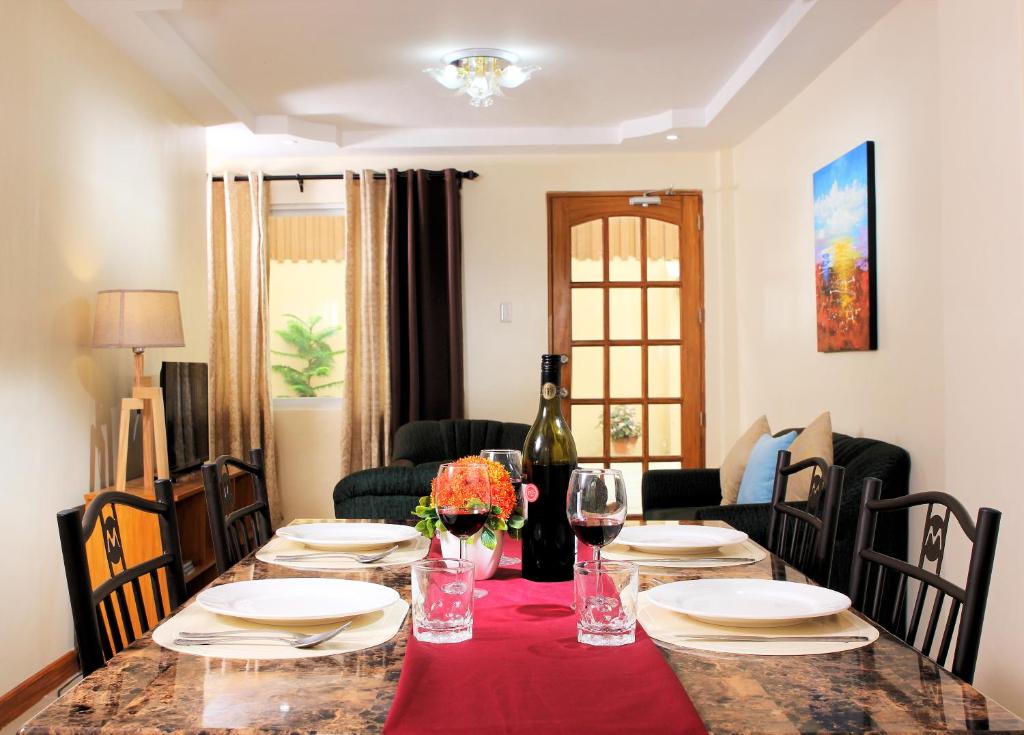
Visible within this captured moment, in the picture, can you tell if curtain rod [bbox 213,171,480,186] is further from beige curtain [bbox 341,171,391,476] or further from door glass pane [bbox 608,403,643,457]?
door glass pane [bbox 608,403,643,457]

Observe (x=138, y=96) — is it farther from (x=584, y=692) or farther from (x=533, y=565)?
(x=584, y=692)

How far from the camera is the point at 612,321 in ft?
20.4

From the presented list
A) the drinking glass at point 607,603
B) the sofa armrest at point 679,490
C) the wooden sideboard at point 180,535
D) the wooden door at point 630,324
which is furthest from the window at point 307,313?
the drinking glass at point 607,603

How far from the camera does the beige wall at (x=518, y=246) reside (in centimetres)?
621

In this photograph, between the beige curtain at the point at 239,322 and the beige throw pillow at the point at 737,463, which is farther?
the beige curtain at the point at 239,322

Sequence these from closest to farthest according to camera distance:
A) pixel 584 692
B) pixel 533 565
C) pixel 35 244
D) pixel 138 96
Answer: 1. pixel 584 692
2. pixel 533 565
3. pixel 35 244
4. pixel 138 96

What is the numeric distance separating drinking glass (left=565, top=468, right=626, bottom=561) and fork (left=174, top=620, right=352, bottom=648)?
1.28 ft

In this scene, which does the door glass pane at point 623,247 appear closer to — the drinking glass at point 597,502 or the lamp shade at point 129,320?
the lamp shade at point 129,320

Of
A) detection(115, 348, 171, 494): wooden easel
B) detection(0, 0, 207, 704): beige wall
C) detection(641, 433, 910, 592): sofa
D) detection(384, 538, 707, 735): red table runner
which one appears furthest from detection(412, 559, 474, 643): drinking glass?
detection(115, 348, 171, 494): wooden easel

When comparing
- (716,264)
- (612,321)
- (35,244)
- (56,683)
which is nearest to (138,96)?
(35,244)

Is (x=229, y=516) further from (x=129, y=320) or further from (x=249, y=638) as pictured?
(x=129, y=320)

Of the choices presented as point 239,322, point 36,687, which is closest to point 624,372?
point 239,322

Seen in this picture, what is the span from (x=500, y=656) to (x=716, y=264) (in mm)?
5304

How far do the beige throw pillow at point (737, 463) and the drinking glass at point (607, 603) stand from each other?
126 inches
